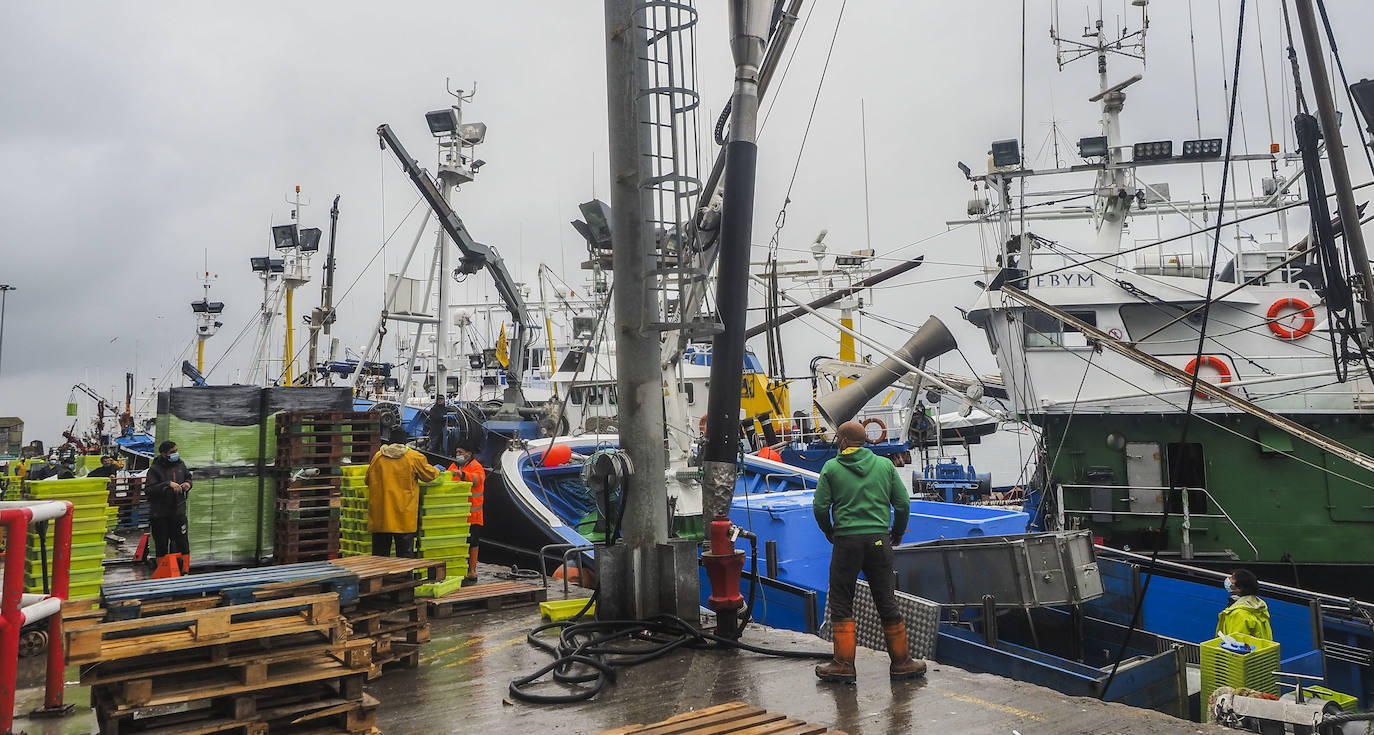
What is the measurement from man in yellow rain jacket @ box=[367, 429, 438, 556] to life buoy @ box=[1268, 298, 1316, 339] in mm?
15856

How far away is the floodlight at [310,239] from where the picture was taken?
2673 cm

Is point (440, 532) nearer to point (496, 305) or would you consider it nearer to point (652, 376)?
point (652, 376)

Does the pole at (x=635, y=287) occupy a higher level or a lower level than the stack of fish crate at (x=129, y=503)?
higher

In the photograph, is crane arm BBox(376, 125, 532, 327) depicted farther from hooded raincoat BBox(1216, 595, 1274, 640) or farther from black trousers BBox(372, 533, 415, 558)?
hooded raincoat BBox(1216, 595, 1274, 640)

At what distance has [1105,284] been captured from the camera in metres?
17.1

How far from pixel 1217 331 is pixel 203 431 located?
17.6 m

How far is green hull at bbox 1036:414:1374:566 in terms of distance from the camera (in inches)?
547

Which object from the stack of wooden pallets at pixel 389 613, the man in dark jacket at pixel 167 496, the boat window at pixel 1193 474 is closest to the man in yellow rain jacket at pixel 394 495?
the stack of wooden pallets at pixel 389 613

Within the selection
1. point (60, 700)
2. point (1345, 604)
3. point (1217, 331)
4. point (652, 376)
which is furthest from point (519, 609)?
point (1217, 331)

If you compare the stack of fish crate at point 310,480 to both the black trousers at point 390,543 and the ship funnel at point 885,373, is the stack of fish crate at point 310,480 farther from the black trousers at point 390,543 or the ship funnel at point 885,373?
the ship funnel at point 885,373

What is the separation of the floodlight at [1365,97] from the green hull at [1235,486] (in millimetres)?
7956

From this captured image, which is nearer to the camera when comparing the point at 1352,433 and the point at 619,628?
the point at 619,628

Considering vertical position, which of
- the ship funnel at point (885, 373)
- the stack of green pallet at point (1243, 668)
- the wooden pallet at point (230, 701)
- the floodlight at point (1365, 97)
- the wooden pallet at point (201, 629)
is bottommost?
the stack of green pallet at point (1243, 668)

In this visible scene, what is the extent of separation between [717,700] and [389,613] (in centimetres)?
243
